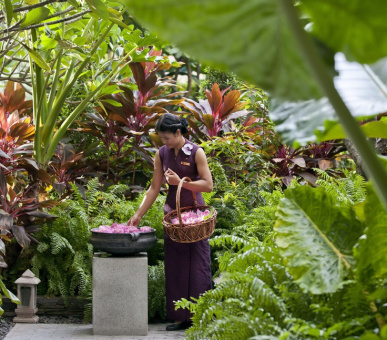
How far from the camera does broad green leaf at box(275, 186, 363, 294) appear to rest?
4.30 feet

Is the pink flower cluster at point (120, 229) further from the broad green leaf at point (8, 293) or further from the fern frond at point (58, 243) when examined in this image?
the broad green leaf at point (8, 293)

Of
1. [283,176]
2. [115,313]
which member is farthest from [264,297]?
[283,176]

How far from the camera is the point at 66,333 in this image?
4.69 m

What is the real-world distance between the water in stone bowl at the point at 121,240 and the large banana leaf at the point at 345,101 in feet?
10.9

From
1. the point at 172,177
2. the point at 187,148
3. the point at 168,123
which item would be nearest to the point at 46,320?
the point at 172,177

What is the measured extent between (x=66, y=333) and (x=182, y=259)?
1093 millimetres

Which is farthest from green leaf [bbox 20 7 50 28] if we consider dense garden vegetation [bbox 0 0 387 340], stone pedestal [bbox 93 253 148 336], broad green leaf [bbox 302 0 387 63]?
stone pedestal [bbox 93 253 148 336]

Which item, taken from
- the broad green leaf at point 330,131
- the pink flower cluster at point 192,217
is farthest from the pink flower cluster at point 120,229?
the broad green leaf at point 330,131

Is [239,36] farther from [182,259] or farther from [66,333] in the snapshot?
[66,333]

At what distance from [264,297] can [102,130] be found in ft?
16.9

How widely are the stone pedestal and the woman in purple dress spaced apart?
281 mm

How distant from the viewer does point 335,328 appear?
1225 millimetres

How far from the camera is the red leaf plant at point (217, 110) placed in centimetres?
644

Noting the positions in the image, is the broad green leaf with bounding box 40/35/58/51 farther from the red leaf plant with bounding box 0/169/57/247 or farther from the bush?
the bush
